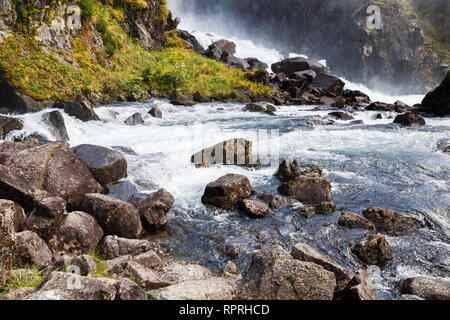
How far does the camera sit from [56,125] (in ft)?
34.7

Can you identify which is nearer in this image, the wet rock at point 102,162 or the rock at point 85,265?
the rock at point 85,265

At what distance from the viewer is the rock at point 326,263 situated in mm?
3965

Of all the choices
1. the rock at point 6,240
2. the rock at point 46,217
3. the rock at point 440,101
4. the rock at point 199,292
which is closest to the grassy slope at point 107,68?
the rock at point 46,217

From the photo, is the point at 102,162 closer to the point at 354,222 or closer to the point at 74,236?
the point at 74,236

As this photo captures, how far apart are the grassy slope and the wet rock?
791cm

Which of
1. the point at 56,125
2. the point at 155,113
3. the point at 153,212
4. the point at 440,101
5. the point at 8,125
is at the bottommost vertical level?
the point at 153,212

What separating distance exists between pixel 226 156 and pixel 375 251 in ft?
18.7

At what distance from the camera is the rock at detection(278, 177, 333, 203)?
23.4 ft

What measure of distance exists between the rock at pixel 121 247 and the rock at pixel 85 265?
1.04 m

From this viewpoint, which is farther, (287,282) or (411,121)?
(411,121)

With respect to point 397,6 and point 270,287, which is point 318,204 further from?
point 397,6

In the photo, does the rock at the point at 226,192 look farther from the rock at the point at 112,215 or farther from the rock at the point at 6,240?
the rock at the point at 6,240

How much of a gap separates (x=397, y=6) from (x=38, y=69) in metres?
86.9

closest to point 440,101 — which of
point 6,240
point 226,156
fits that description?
point 226,156
